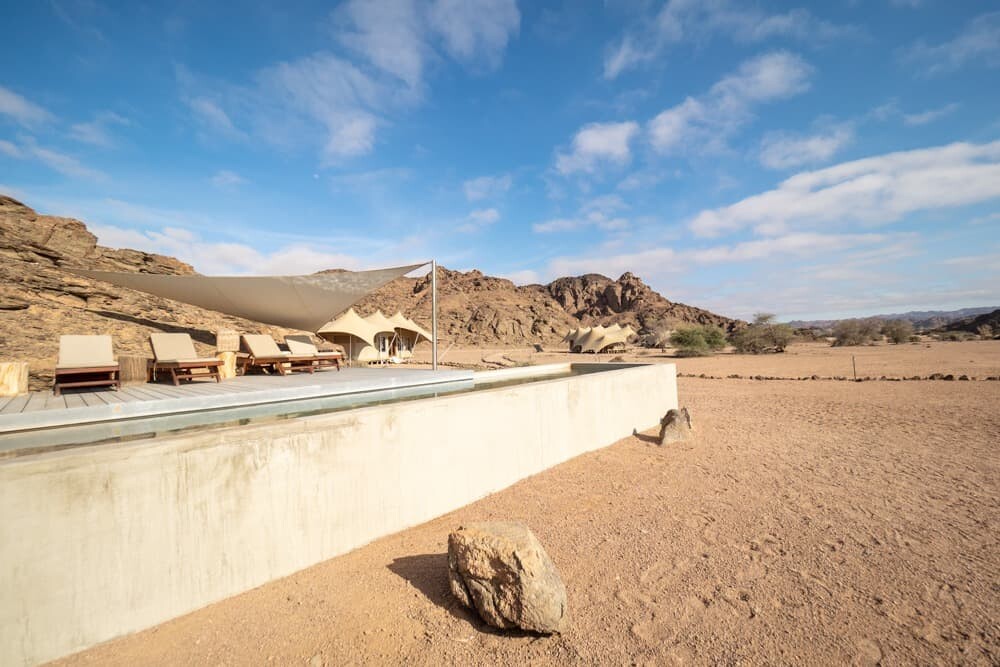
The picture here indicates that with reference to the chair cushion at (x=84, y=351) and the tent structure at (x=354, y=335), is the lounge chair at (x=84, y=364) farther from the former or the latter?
the tent structure at (x=354, y=335)

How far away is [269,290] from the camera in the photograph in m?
8.20

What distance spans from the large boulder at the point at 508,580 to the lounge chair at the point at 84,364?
5.01 meters

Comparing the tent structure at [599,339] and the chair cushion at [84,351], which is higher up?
the chair cushion at [84,351]

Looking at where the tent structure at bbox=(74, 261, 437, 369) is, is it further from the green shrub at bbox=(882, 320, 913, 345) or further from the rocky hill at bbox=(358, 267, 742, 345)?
the rocky hill at bbox=(358, 267, 742, 345)

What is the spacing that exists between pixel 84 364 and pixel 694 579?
254 inches

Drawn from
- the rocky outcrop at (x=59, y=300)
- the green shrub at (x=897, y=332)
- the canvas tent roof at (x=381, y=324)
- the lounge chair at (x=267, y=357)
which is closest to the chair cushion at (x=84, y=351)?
the rocky outcrop at (x=59, y=300)

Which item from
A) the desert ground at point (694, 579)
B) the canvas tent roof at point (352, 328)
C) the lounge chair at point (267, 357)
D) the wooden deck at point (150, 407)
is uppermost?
the canvas tent roof at point (352, 328)

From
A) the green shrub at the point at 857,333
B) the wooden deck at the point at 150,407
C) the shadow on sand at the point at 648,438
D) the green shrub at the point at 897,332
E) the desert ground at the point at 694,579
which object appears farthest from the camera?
the green shrub at the point at 857,333

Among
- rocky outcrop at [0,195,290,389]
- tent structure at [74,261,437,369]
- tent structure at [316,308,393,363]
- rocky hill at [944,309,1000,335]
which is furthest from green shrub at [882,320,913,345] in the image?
rocky outcrop at [0,195,290,389]

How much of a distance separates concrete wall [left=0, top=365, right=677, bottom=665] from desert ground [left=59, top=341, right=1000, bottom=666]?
0.15 meters

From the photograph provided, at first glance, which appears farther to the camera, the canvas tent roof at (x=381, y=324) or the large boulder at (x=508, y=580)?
the canvas tent roof at (x=381, y=324)

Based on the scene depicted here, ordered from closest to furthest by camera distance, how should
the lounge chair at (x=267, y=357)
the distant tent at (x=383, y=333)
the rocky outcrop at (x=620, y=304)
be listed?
the lounge chair at (x=267, y=357) < the distant tent at (x=383, y=333) < the rocky outcrop at (x=620, y=304)

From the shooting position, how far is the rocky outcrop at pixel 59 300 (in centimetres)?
562

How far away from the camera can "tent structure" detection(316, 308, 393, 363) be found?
16.9 m
